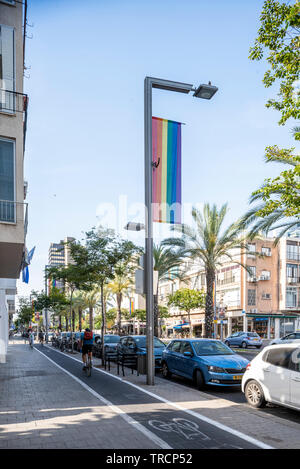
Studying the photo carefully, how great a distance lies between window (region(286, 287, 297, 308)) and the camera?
59312 millimetres

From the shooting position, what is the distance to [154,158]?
13.0 meters

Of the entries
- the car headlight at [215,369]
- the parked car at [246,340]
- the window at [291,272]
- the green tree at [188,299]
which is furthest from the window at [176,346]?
the window at [291,272]

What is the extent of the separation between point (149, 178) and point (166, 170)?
0.61 m

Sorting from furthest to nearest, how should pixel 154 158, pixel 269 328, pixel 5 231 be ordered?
pixel 269 328, pixel 154 158, pixel 5 231

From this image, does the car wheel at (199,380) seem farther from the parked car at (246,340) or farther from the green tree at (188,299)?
the green tree at (188,299)

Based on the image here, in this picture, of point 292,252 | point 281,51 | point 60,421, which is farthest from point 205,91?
point 292,252

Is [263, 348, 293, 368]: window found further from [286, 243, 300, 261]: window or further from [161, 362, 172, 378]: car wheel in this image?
[286, 243, 300, 261]: window

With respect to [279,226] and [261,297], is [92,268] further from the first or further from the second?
[261,297]

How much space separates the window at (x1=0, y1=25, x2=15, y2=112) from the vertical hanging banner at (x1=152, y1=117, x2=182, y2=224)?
4177 mm

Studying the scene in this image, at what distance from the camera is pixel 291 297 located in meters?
59.7

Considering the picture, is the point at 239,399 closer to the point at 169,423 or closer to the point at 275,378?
the point at 275,378

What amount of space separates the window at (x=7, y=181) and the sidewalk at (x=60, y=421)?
464cm
